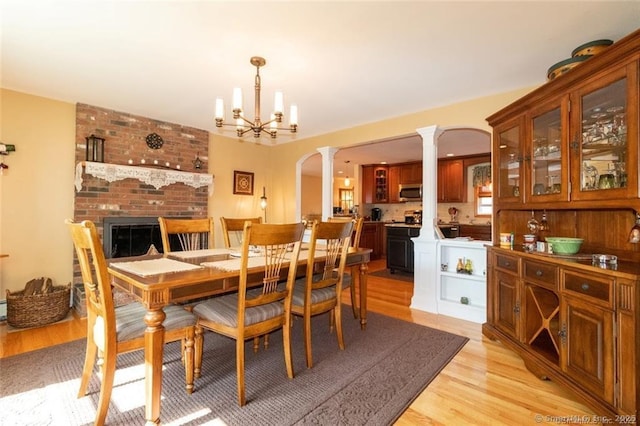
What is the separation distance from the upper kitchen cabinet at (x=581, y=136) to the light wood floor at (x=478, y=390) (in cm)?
117

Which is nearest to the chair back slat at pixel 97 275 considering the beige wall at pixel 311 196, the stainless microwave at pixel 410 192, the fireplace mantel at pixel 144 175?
the fireplace mantel at pixel 144 175

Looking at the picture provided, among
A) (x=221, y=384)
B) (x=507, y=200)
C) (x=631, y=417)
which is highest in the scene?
(x=507, y=200)

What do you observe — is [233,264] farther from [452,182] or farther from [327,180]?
[452,182]

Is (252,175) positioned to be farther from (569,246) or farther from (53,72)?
(569,246)

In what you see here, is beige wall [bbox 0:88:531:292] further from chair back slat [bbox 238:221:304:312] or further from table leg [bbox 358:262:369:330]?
chair back slat [bbox 238:221:304:312]

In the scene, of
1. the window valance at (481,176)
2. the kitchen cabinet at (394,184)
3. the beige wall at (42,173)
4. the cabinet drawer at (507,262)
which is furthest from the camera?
the kitchen cabinet at (394,184)

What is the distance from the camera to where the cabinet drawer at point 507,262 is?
2289 millimetres

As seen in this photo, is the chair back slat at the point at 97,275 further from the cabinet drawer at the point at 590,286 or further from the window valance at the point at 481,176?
the window valance at the point at 481,176

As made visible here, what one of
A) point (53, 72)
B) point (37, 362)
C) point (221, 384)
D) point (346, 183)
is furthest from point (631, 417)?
point (346, 183)

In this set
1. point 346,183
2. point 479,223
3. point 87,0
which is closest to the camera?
point 87,0

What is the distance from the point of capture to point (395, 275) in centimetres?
542

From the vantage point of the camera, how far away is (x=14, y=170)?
3080mm

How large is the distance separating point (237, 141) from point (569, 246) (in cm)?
441

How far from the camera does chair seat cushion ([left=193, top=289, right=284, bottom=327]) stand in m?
1.77
